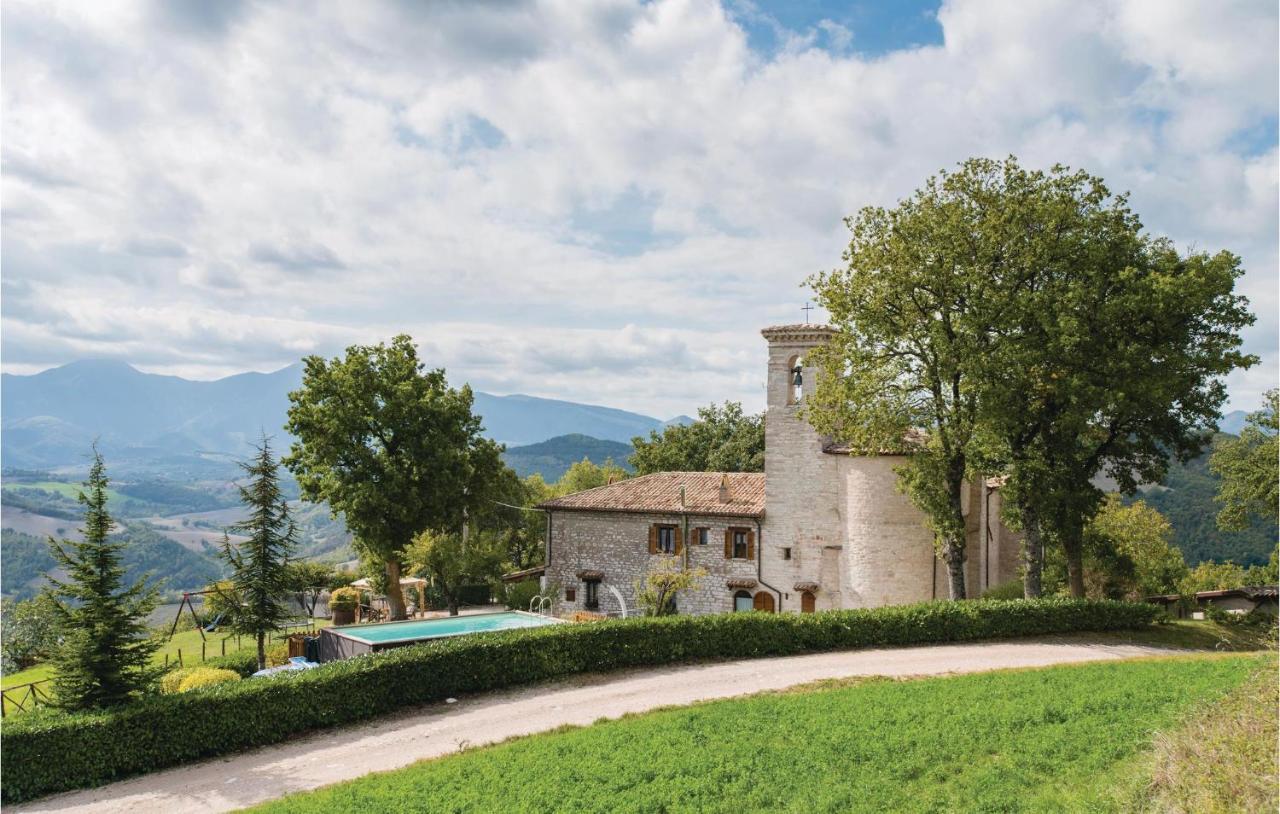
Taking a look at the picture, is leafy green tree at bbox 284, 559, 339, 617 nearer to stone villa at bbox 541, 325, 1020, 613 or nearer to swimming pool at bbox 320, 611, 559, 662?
swimming pool at bbox 320, 611, 559, 662

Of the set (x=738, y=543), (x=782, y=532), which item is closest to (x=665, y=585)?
(x=738, y=543)

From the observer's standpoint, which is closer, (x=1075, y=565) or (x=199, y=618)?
(x=1075, y=565)

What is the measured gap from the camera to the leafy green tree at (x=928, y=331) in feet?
83.7

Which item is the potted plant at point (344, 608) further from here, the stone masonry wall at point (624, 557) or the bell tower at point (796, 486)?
the bell tower at point (796, 486)

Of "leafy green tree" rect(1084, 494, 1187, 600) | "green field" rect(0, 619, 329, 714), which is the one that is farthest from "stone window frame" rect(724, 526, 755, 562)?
"green field" rect(0, 619, 329, 714)

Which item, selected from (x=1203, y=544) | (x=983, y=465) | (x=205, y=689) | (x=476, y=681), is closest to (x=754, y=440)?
(x=983, y=465)

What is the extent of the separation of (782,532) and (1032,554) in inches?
356

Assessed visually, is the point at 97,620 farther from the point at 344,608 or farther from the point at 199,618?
the point at 344,608

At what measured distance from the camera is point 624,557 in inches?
1383

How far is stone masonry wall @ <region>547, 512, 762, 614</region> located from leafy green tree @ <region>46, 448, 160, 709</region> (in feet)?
67.3

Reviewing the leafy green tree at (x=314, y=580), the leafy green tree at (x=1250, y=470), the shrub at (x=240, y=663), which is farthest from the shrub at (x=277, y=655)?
the leafy green tree at (x=1250, y=470)

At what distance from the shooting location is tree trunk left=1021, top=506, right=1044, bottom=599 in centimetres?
2619

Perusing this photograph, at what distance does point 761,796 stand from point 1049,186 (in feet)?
69.4

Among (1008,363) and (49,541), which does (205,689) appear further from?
(1008,363)
